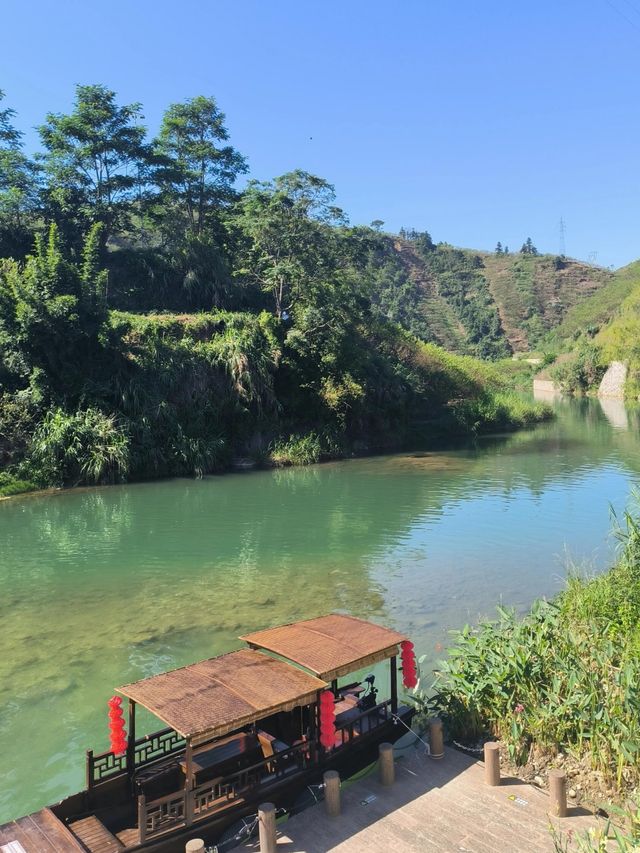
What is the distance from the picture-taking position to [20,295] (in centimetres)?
2311

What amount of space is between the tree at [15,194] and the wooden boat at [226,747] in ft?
98.9

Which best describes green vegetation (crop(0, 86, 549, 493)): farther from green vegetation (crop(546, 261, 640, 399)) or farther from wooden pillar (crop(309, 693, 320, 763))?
green vegetation (crop(546, 261, 640, 399))

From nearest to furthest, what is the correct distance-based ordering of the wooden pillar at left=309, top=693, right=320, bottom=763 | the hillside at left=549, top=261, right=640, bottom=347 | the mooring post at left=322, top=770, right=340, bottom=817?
the mooring post at left=322, top=770, right=340, bottom=817 → the wooden pillar at left=309, top=693, right=320, bottom=763 → the hillside at left=549, top=261, right=640, bottom=347

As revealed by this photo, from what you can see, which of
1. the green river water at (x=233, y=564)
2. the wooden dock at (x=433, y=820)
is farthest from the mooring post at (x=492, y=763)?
the green river water at (x=233, y=564)

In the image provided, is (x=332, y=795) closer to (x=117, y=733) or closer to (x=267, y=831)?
(x=267, y=831)

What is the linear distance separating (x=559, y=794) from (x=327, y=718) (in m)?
2.20

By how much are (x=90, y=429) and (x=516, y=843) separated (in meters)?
21.1

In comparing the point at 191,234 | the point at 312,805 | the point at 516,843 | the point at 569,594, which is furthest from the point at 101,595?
the point at 191,234

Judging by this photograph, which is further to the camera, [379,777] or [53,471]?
[53,471]

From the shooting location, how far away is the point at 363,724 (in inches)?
286

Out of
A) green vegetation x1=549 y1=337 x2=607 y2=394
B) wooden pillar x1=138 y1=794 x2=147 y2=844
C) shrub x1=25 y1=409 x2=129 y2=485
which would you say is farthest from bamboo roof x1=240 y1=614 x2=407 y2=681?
green vegetation x1=549 y1=337 x2=607 y2=394

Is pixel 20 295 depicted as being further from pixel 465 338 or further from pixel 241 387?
pixel 465 338

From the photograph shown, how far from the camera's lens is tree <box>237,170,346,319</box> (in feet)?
95.8

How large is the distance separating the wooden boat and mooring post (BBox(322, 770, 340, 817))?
392 mm
